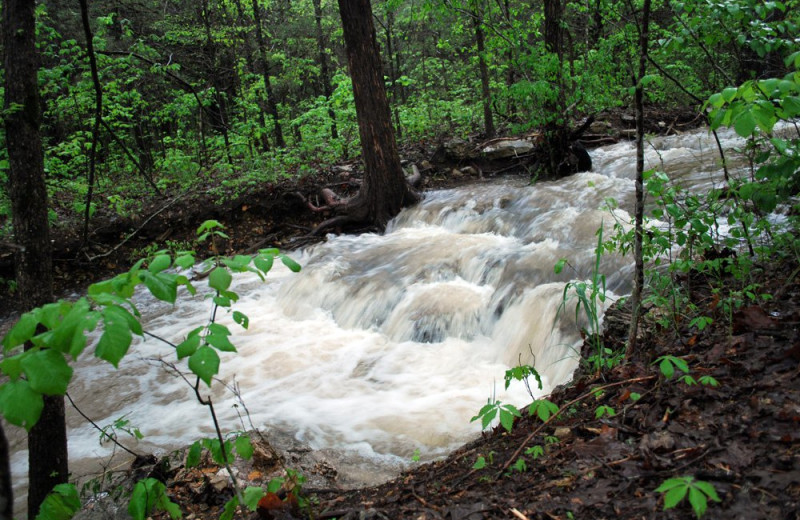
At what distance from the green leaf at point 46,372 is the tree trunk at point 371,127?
26.5 ft

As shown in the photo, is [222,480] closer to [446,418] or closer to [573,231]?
[446,418]

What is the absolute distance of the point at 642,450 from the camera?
6.73 feet

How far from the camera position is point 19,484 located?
13.5 feet

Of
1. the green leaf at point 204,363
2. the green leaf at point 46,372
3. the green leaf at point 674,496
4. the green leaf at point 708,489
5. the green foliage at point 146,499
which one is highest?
the green leaf at point 46,372

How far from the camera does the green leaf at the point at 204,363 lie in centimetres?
165

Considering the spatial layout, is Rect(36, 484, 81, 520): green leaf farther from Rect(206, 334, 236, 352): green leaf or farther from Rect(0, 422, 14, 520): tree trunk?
Rect(0, 422, 14, 520): tree trunk

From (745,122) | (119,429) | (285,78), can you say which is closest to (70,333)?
(745,122)

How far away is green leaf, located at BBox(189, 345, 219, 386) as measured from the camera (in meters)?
1.65

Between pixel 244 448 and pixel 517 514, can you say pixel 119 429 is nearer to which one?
pixel 244 448

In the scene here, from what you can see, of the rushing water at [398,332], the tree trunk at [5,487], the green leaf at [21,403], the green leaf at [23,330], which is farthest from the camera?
the rushing water at [398,332]

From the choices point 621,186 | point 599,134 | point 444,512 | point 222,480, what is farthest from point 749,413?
point 599,134

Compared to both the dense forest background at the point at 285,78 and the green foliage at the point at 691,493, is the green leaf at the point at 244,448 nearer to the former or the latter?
the green foliage at the point at 691,493

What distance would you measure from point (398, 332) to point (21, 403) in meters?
4.88

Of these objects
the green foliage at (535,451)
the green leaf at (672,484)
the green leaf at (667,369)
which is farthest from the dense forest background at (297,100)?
the green leaf at (672,484)
